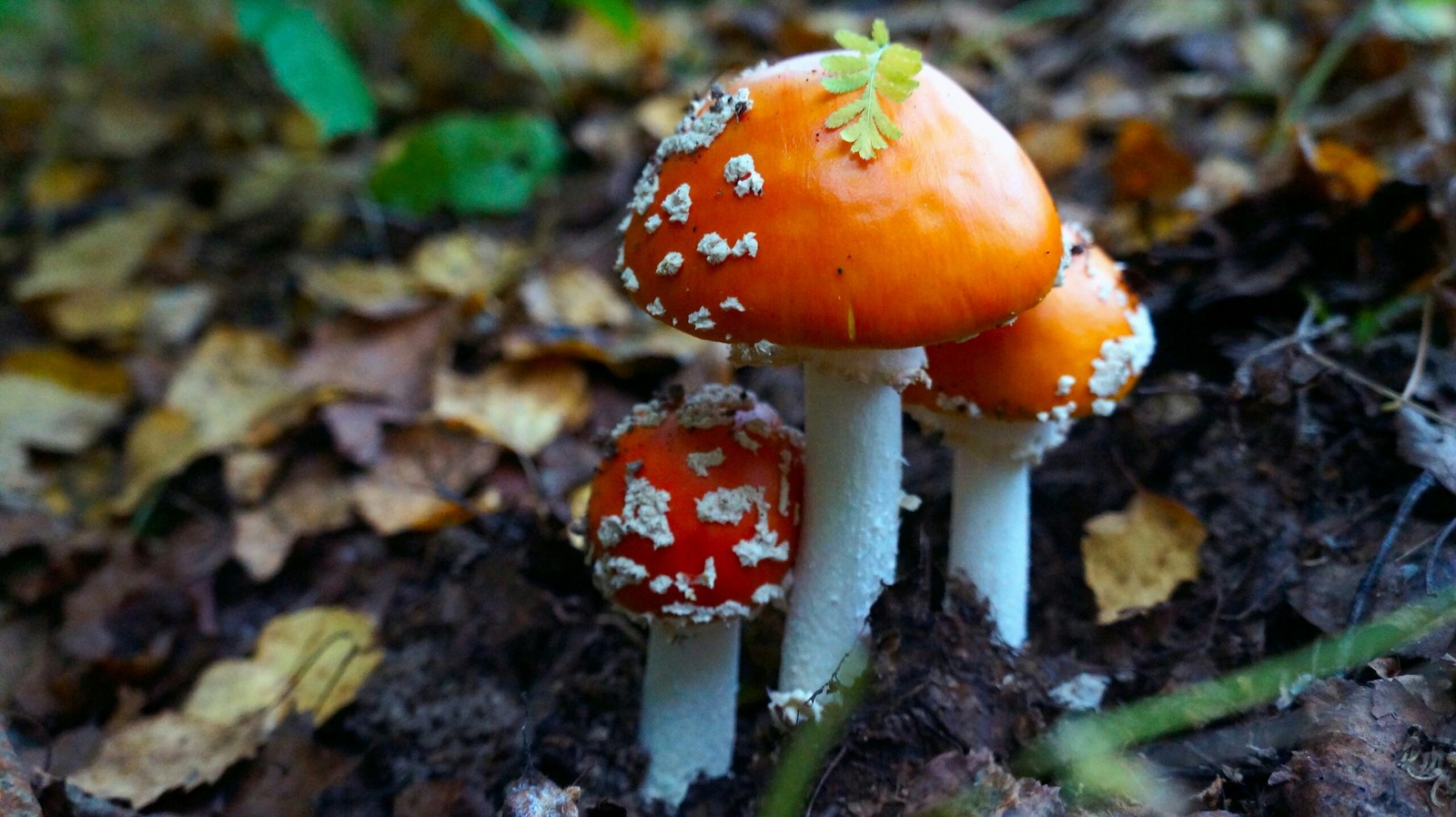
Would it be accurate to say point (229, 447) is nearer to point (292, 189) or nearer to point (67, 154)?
point (292, 189)

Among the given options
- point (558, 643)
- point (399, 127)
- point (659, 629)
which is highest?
point (399, 127)

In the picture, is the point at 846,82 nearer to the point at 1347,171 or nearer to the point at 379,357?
the point at 1347,171

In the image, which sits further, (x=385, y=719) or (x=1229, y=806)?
(x=385, y=719)

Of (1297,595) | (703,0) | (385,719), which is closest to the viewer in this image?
(1297,595)

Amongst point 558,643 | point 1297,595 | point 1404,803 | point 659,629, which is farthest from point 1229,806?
point 558,643

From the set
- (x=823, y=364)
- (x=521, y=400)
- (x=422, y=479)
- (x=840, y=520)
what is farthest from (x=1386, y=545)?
(x=422, y=479)

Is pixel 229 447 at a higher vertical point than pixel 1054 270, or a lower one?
lower

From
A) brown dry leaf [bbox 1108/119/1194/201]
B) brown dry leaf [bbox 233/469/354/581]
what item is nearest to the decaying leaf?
brown dry leaf [bbox 233/469/354/581]

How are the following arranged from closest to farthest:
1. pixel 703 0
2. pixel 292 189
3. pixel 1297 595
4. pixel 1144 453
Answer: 1. pixel 1297 595
2. pixel 1144 453
3. pixel 292 189
4. pixel 703 0

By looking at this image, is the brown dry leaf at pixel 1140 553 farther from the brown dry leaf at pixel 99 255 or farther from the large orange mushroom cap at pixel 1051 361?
the brown dry leaf at pixel 99 255
